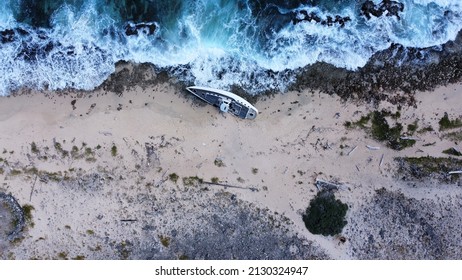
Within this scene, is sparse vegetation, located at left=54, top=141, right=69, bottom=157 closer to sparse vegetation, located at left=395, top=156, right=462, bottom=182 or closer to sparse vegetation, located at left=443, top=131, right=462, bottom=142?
sparse vegetation, located at left=395, top=156, right=462, bottom=182

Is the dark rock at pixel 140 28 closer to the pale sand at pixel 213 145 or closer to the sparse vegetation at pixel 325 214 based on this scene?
the pale sand at pixel 213 145

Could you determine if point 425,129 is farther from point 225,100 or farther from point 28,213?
point 28,213

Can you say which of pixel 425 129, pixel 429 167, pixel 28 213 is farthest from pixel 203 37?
pixel 429 167

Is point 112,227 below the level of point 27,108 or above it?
below

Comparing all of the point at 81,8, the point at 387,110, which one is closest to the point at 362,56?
the point at 387,110

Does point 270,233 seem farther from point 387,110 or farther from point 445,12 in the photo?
point 445,12

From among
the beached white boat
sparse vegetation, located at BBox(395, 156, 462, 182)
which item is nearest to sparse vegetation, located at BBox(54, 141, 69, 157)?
the beached white boat

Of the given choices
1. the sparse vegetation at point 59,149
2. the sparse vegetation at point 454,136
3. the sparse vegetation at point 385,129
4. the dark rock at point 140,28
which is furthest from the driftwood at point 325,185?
the sparse vegetation at point 59,149
